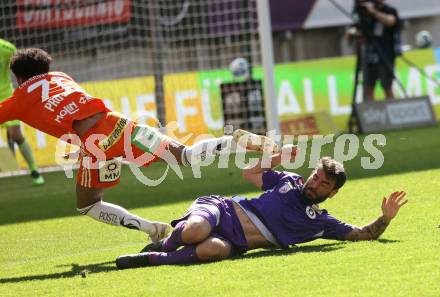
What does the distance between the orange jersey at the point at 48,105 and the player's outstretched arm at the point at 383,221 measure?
2.17 metres

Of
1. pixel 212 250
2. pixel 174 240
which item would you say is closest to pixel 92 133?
pixel 174 240

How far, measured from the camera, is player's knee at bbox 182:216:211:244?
22.5 feet

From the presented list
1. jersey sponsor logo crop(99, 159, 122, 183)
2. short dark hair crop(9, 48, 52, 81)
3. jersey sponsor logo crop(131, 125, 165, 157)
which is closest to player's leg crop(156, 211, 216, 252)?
jersey sponsor logo crop(131, 125, 165, 157)

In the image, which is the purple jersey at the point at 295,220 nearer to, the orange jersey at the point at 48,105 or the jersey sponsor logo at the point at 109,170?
the jersey sponsor logo at the point at 109,170

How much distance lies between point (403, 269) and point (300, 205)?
4.08 ft

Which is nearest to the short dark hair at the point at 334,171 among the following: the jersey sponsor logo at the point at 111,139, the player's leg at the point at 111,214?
the player's leg at the point at 111,214

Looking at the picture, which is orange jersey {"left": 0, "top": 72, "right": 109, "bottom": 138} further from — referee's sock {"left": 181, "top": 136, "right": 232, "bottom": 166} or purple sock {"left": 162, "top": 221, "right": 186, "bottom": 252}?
purple sock {"left": 162, "top": 221, "right": 186, "bottom": 252}

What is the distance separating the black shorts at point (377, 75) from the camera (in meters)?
17.4

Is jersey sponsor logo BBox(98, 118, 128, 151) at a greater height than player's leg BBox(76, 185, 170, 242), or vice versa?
jersey sponsor logo BBox(98, 118, 128, 151)

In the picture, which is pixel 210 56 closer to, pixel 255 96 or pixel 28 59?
pixel 255 96

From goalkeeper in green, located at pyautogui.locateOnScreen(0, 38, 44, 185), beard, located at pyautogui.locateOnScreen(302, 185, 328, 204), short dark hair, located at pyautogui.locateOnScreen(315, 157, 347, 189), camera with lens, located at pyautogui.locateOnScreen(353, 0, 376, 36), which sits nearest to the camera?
short dark hair, located at pyautogui.locateOnScreen(315, 157, 347, 189)

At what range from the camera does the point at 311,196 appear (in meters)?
6.95

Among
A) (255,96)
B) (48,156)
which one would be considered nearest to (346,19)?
(255,96)

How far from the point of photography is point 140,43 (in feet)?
60.8
